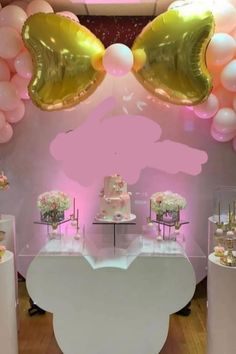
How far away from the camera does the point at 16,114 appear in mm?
3469

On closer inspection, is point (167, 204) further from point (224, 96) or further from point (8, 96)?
point (8, 96)

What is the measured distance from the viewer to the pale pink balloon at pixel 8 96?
10.5ft

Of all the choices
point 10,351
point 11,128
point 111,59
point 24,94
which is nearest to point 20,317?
point 10,351

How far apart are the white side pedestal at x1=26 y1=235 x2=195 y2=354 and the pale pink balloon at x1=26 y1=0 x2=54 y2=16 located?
6.09 feet

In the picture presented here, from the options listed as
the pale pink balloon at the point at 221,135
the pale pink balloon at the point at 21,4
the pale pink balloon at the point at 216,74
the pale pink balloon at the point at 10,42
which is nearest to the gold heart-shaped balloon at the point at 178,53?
the pale pink balloon at the point at 216,74

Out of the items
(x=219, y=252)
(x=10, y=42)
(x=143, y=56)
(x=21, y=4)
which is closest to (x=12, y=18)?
(x=10, y=42)

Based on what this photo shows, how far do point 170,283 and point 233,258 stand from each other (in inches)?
17.3

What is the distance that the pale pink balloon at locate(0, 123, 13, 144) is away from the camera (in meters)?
3.48

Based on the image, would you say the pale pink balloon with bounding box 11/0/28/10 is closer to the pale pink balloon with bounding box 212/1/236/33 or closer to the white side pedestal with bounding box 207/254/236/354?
the pale pink balloon with bounding box 212/1/236/33

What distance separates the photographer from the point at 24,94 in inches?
134

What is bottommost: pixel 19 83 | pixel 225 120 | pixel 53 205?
pixel 53 205

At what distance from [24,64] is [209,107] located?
1.45 metres

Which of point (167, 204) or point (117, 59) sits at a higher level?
point (117, 59)

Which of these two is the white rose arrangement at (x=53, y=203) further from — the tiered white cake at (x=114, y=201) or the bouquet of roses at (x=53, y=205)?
the tiered white cake at (x=114, y=201)
